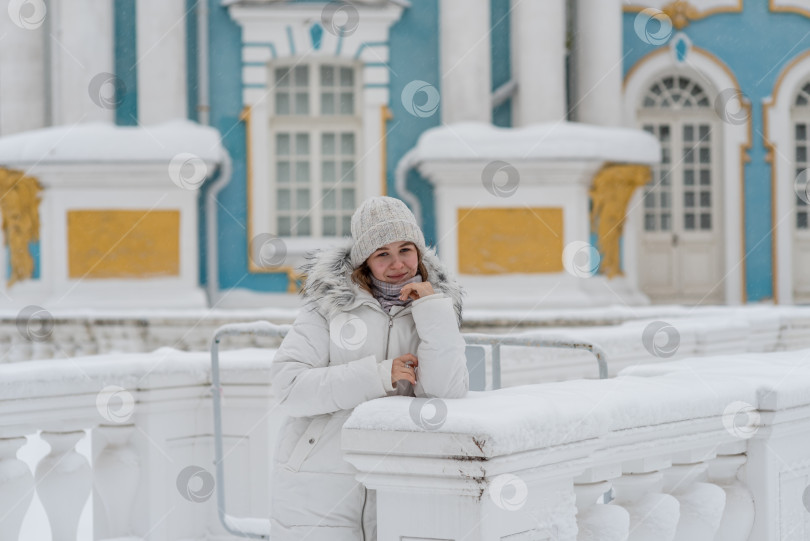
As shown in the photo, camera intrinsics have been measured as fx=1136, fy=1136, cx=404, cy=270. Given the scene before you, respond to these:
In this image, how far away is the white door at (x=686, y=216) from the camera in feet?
51.7

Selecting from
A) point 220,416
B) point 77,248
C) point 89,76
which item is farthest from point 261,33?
point 220,416

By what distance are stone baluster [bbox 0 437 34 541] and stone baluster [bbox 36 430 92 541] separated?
0.19 ft

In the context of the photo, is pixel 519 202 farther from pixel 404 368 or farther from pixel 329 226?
pixel 404 368

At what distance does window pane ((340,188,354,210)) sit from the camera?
1470 centimetres

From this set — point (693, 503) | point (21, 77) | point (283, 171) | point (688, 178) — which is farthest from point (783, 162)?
point (693, 503)

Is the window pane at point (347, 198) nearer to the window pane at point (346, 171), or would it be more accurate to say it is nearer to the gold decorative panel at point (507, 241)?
the window pane at point (346, 171)

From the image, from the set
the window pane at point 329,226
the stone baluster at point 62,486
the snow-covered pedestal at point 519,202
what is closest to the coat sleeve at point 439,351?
the stone baluster at point 62,486

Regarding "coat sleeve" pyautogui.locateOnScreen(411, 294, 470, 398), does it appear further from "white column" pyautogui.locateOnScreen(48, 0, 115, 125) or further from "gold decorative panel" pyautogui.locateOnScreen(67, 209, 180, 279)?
"white column" pyautogui.locateOnScreen(48, 0, 115, 125)

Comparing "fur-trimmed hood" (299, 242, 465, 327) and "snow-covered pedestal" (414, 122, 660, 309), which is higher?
"snow-covered pedestal" (414, 122, 660, 309)

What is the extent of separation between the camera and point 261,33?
46.9ft

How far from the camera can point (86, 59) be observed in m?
13.2

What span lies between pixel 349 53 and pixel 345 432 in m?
12.5

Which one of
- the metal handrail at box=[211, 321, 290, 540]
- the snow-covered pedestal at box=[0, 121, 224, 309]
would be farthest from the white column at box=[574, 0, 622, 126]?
the metal handrail at box=[211, 321, 290, 540]

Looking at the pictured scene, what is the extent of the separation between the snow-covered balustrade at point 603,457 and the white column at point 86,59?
10748mm
